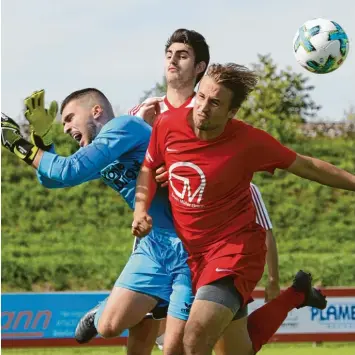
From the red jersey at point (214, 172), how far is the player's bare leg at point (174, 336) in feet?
1.48

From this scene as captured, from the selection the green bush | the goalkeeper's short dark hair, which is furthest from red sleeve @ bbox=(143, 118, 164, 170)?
the green bush

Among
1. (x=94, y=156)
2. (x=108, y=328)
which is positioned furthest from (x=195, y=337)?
(x=94, y=156)

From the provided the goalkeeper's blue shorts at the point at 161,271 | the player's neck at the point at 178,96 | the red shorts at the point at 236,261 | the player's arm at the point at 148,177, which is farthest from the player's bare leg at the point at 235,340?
the player's neck at the point at 178,96

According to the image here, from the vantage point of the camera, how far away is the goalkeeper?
6.24 m

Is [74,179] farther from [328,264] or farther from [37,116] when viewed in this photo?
[328,264]

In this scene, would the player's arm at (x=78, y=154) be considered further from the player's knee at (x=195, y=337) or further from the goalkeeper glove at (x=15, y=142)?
the player's knee at (x=195, y=337)

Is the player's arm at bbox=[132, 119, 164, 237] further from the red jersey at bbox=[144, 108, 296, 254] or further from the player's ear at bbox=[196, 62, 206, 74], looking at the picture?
the player's ear at bbox=[196, 62, 206, 74]

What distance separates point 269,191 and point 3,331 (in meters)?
9.64

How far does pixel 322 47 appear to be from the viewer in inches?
308

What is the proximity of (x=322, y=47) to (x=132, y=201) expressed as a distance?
2183 mm

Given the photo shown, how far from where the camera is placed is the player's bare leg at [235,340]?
629cm

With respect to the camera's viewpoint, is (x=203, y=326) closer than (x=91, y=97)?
Yes

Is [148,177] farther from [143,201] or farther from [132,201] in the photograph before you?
[132,201]

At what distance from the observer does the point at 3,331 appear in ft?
42.1
